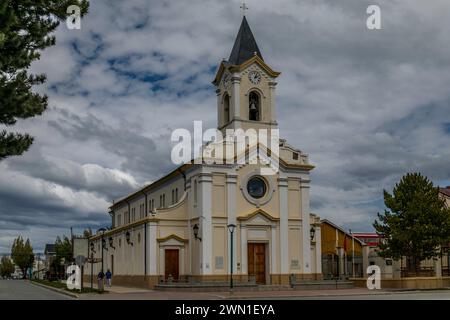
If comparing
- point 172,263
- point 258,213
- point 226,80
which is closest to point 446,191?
point 258,213

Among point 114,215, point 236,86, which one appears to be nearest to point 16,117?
point 236,86

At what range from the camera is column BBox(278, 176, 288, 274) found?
4884cm

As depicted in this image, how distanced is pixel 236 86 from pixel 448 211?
1965cm

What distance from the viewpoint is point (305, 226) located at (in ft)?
165

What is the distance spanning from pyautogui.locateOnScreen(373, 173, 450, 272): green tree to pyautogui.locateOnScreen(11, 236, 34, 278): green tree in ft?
373

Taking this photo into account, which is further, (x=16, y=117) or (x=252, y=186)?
(x=252, y=186)

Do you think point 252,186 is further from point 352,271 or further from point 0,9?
point 0,9

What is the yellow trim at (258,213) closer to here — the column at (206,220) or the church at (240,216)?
the church at (240,216)

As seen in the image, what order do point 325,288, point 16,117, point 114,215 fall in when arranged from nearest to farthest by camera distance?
point 16,117
point 325,288
point 114,215

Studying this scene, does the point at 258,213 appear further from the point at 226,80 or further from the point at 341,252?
the point at 341,252

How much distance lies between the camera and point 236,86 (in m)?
50.8

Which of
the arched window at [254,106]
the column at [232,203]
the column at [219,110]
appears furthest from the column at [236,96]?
the column at [232,203]

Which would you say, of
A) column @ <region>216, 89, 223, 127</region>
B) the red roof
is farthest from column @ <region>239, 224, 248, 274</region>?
the red roof

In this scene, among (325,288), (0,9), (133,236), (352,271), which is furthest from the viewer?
(352,271)
